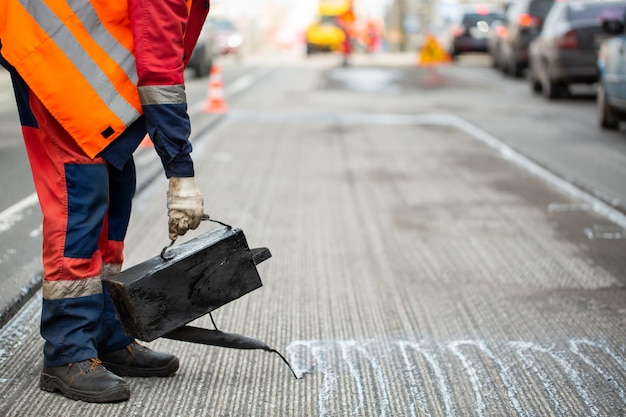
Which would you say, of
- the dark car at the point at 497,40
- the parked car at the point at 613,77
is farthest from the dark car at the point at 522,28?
the parked car at the point at 613,77

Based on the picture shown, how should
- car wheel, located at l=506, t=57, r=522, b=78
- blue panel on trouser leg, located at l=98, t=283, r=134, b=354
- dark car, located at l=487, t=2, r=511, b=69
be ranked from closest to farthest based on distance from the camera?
blue panel on trouser leg, located at l=98, t=283, r=134, b=354, car wheel, located at l=506, t=57, r=522, b=78, dark car, located at l=487, t=2, r=511, b=69

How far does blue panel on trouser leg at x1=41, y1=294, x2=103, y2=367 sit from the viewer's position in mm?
3619

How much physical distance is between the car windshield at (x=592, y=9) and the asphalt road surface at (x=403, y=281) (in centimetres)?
490

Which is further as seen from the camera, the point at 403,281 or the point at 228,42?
the point at 228,42

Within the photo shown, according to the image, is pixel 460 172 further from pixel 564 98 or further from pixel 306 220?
pixel 564 98

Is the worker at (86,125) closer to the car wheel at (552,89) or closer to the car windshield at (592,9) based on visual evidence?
the car windshield at (592,9)

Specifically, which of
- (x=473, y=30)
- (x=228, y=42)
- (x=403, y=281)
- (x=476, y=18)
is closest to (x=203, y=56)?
(x=473, y=30)

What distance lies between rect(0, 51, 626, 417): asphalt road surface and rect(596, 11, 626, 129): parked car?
310 mm

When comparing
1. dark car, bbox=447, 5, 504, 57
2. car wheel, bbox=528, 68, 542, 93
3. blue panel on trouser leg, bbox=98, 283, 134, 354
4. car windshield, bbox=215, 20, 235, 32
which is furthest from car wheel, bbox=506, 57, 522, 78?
car windshield, bbox=215, 20, 235, 32

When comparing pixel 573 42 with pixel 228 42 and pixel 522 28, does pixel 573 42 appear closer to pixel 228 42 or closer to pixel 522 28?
pixel 522 28

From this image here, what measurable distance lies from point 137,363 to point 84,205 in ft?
2.32

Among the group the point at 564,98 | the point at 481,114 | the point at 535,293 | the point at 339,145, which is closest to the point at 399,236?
the point at 535,293

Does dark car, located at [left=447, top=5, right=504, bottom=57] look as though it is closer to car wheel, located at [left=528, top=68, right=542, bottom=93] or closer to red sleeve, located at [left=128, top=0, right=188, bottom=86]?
car wheel, located at [left=528, top=68, right=542, bottom=93]

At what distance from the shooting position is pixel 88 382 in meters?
3.64
